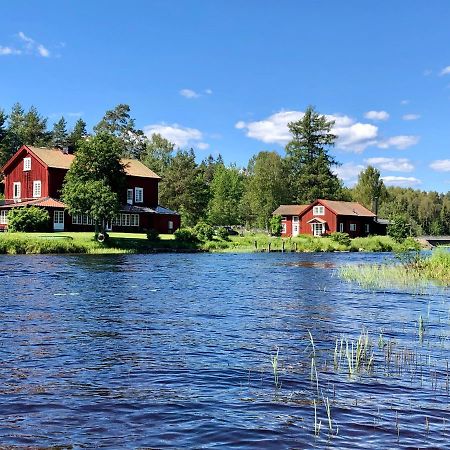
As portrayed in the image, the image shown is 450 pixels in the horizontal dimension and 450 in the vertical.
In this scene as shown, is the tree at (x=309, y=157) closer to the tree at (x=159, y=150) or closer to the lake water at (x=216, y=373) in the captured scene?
the tree at (x=159, y=150)

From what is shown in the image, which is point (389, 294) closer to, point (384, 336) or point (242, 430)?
point (384, 336)

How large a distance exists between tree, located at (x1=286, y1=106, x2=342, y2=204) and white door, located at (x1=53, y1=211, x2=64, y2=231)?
6068cm

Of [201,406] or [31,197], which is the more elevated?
[31,197]

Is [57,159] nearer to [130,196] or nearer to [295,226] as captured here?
[130,196]

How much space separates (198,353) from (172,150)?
109551mm

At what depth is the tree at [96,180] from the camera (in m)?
54.3

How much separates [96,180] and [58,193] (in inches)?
436

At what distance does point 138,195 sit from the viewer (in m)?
73.9

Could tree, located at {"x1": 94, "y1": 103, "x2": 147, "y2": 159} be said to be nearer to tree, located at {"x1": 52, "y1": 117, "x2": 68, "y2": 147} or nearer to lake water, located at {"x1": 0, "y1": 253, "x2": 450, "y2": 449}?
tree, located at {"x1": 52, "y1": 117, "x2": 68, "y2": 147}

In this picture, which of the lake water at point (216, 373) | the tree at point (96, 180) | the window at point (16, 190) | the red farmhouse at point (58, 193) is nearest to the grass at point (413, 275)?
the lake water at point (216, 373)

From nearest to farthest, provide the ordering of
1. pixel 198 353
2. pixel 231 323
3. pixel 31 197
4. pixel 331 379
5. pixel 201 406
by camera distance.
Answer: pixel 201 406 < pixel 331 379 < pixel 198 353 < pixel 231 323 < pixel 31 197

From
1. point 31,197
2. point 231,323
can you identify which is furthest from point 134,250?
point 231,323

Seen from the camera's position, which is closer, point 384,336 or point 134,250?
point 384,336

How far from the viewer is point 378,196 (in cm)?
12325
